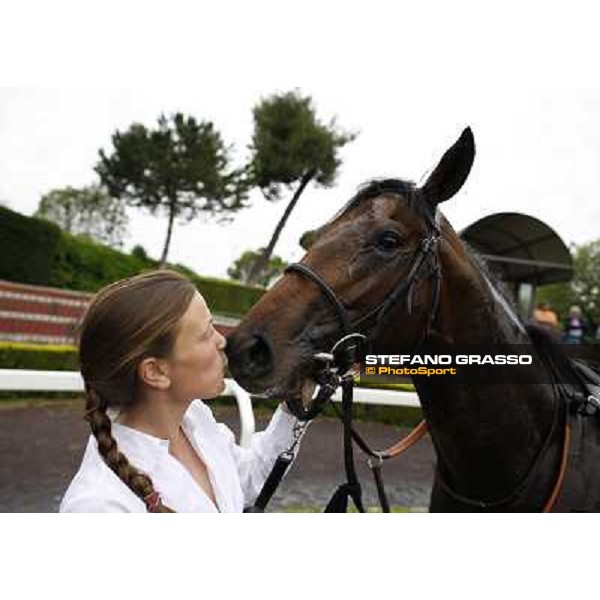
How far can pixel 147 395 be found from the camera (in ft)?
4.30

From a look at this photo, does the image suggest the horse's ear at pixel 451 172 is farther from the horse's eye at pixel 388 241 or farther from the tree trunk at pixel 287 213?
the tree trunk at pixel 287 213

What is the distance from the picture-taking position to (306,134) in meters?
2.61

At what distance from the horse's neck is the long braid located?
1.01 m

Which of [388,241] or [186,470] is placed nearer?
[186,470]

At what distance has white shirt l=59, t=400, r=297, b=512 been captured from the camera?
3.71 ft

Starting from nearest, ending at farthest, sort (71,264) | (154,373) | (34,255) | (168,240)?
(154,373), (168,240), (34,255), (71,264)

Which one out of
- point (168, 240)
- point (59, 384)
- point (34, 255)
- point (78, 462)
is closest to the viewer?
point (59, 384)

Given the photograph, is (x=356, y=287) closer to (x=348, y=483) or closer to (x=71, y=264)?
(x=348, y=483)

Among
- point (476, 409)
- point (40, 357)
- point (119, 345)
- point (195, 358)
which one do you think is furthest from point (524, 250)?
point (40, 357)

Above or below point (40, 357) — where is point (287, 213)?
above

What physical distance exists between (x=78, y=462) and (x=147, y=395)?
207 centimetres

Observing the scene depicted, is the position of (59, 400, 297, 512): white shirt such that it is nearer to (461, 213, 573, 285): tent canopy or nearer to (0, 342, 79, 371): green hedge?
(461, 213, 573, 285): tent canopy

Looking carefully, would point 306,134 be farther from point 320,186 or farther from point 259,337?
point 259,337
